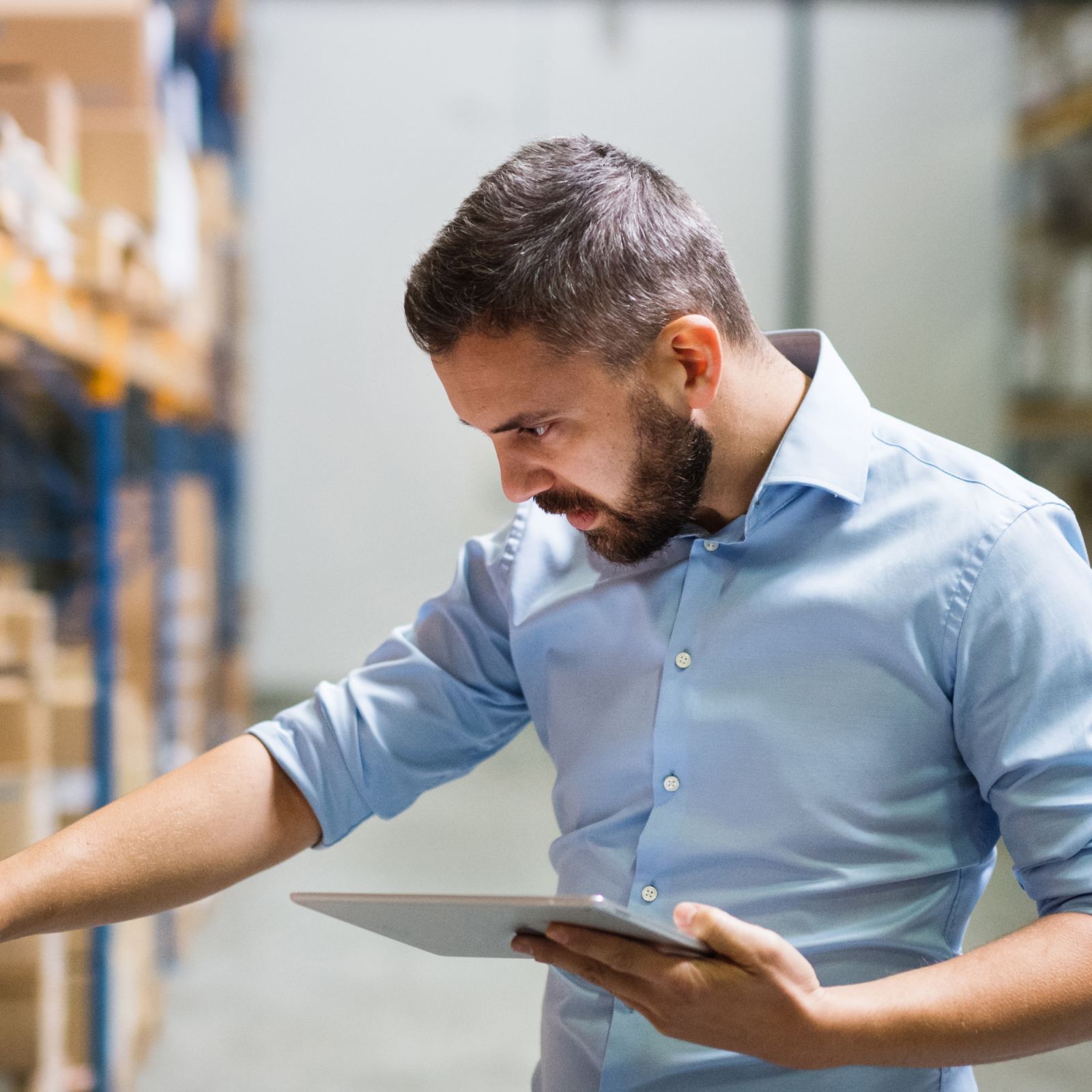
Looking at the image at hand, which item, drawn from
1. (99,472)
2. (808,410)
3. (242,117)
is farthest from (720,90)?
(808,410)

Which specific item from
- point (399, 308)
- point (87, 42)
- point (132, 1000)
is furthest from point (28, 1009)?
point (399, 308)

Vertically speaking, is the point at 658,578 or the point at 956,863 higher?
the point at 658,578

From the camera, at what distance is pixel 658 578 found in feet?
3.96

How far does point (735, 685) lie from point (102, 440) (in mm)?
1965

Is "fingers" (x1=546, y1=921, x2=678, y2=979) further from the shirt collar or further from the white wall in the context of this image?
the white wall

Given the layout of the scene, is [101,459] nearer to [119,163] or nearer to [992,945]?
[119,163]

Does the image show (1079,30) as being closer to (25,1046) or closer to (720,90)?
(720,90)

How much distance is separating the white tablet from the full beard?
42 centimetres

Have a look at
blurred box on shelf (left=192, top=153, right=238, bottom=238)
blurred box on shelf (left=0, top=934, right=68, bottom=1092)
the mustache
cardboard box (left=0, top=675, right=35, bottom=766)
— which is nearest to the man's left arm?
the mustache

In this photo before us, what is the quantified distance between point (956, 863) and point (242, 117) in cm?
514

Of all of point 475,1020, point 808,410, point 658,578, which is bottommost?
point 475,1020

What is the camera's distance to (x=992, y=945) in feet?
3.11

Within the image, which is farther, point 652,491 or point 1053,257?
point 1053,257

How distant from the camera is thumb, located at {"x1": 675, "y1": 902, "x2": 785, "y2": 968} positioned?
0.88 meters
